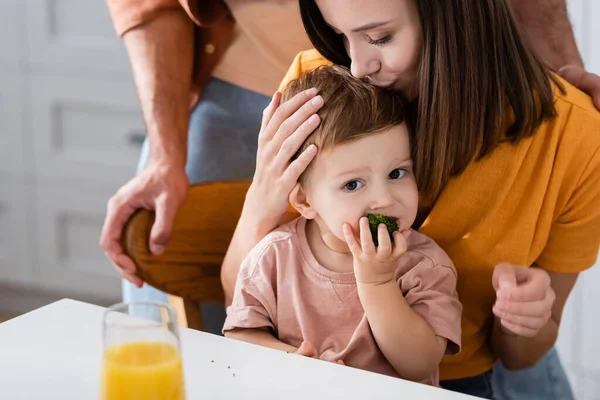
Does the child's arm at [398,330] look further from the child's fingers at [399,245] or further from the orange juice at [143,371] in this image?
the orange juice at [143,371]

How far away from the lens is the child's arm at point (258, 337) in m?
1.27

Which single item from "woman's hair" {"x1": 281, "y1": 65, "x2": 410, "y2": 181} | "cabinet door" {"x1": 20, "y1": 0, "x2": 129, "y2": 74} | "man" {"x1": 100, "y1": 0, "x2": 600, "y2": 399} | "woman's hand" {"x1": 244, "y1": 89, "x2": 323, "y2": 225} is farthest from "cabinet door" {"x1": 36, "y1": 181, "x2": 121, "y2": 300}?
"woman's hair" {"x1": 281, "y1": 65, "x2": 410, "y2": 181}

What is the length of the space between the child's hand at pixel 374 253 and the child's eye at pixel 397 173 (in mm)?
101

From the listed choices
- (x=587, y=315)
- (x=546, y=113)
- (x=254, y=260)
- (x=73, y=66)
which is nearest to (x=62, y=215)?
(x=73, y=66)

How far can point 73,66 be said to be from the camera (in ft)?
9.78

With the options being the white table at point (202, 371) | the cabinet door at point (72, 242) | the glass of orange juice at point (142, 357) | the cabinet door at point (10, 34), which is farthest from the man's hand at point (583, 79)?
the cabinet door at point (10, 34)

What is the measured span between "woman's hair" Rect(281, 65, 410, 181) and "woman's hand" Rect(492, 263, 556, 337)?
26 centimetres

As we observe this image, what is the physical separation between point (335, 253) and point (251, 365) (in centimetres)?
28

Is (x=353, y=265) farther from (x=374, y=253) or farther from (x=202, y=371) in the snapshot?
(x=202, y=371)

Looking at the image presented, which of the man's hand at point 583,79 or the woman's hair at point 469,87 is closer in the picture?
the woman's hair at point 469,87

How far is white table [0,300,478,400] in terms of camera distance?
1016 millimetres

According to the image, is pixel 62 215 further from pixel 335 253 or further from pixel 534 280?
pixel 534 280

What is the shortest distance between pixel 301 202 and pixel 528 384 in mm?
547

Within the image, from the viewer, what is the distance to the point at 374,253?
119 cm
